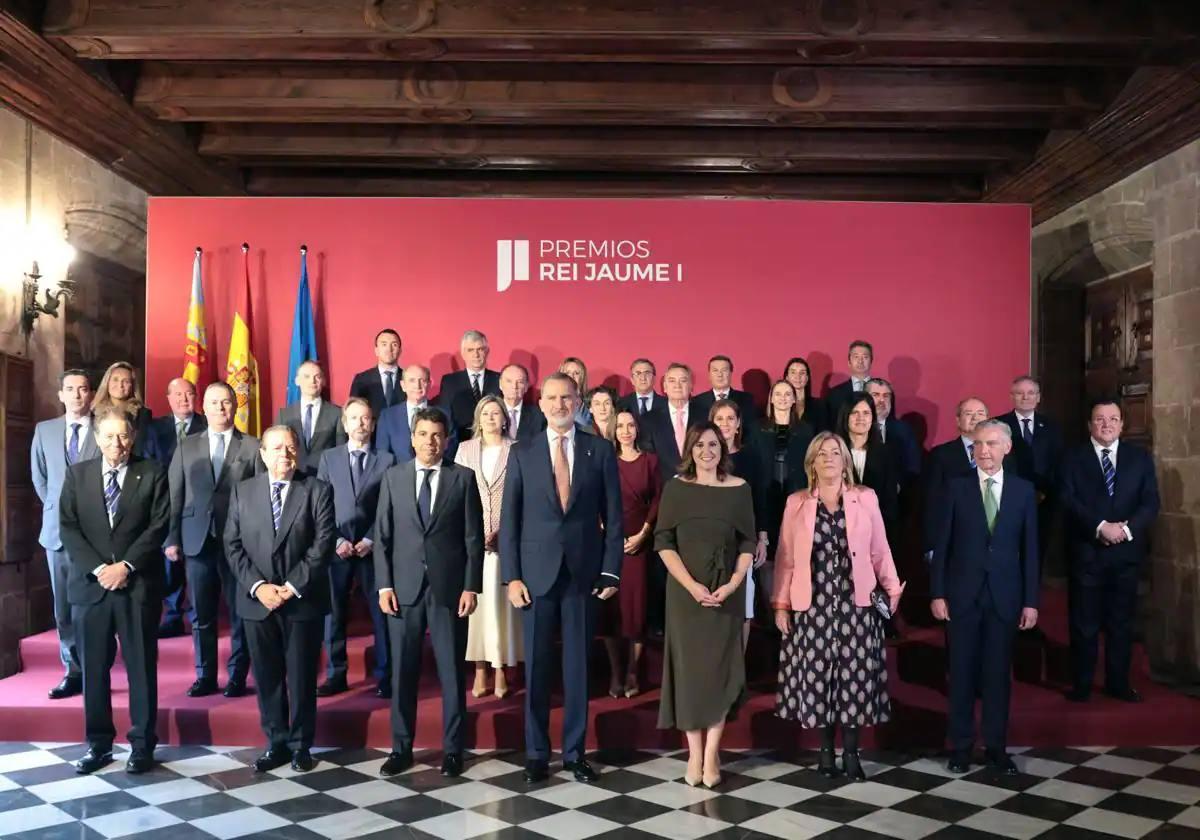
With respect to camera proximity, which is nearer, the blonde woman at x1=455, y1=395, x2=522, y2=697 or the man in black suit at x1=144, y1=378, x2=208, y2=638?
the blonde woman at x1=455, y1=395, x2=522, y2=697

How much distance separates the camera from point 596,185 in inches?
368

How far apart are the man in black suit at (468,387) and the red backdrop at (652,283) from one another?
834 mm

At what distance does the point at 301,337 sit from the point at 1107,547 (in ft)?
17.3

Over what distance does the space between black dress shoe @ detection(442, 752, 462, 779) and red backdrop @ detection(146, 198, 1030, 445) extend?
3328 mm

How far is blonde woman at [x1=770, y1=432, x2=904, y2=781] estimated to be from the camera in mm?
4680

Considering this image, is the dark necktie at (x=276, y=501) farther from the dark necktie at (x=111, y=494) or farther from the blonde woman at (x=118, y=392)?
the blonde woman at (x=118, y=392)

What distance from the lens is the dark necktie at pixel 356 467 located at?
18.1 feet

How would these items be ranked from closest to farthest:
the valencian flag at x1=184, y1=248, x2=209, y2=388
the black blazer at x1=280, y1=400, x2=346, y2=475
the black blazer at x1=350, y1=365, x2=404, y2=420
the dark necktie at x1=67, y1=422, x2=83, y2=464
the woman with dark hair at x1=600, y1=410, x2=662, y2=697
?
the woman with dark hair at x1=600, y1=410, x2=662, y2=697, the dark necktie at x1=67, y1=422, x2=83, y2=464, the black blazer at x1=280, y1=400, x2=346, y2=475, the black blazer at x1=350, y1=365, x2=404, y2=420, the valencian flag at x1=184, y1=248, x2=209, y2=388

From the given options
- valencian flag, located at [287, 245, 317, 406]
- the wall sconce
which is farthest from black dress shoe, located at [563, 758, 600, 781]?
the wall sconce

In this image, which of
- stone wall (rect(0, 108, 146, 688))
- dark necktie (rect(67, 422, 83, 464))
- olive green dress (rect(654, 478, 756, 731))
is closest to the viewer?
olive green dress (rect(654, 478, 756, 731))

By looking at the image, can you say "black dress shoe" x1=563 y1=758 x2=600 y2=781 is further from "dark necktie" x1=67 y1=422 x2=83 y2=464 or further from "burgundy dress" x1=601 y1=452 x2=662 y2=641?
"dark necktie" x1=67 y1=422 x2=83 y2=464

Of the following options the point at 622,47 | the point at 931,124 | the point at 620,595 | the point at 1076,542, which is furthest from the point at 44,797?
the point at 931,124

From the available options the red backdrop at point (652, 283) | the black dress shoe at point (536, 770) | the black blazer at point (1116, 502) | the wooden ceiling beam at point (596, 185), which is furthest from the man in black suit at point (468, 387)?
the black blazer at point (1116, 502)

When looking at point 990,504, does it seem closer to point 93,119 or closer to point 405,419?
point 405,419
